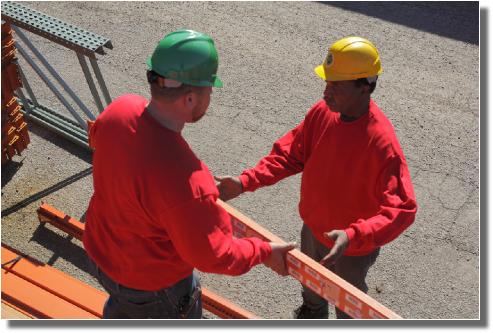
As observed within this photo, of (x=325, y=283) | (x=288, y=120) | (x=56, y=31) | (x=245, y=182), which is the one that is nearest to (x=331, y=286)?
(x=325, y=283)

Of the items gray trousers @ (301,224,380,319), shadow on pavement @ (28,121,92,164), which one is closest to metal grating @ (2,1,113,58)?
shadow on pavement @ (28,121,92,164)

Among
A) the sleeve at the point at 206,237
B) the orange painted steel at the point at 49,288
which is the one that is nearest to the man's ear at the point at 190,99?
the sleeve at the point at 206,237

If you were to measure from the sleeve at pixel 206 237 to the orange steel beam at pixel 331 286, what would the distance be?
486 millimetres

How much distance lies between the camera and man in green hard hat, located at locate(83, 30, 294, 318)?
120 inches

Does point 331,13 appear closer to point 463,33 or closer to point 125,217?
point 463,33

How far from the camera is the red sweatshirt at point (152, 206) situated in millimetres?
3033

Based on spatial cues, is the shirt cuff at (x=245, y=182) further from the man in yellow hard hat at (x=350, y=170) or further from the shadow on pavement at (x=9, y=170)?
the shadow on pavement at (x=9, y=170)

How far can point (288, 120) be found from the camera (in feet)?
24.8

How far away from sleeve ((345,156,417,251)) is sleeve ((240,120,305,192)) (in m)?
0.68

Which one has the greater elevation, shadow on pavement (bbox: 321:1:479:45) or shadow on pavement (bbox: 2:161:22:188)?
shadow on pavement (bbox: 321:1:479:45)

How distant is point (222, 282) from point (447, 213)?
2.28 m

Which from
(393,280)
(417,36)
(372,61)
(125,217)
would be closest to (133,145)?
(125,217)

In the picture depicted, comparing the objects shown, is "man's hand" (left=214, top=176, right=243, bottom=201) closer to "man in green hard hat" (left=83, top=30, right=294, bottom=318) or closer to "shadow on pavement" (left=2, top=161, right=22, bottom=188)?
"man in green hard hat" (left=83, top=30, right=294, bottom=318)

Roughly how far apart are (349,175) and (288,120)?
3.61 m
